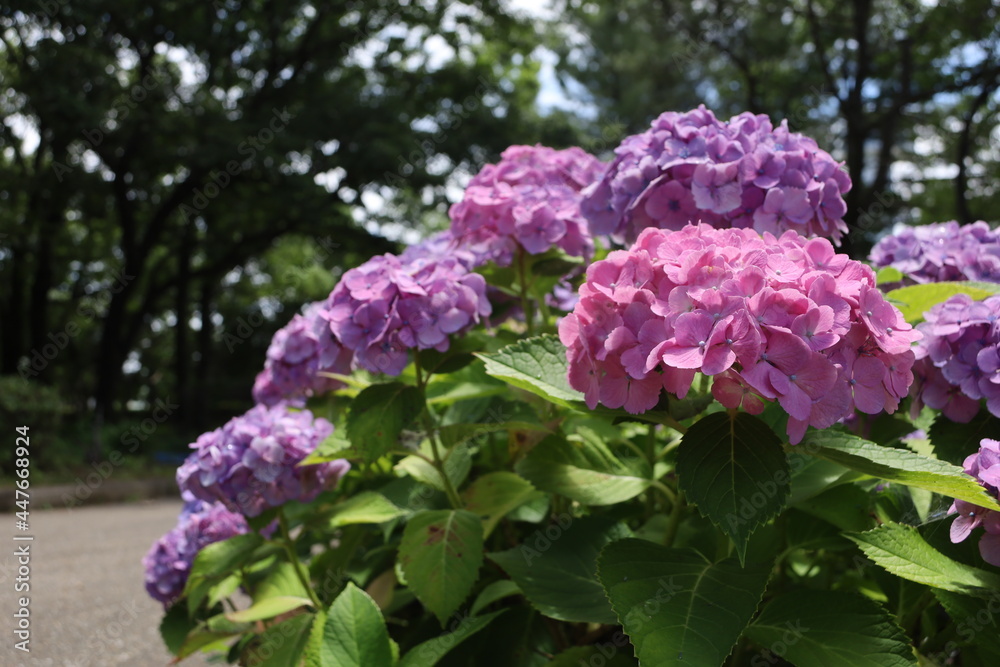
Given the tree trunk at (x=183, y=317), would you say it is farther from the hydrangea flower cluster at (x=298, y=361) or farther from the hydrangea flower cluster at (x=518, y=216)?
the hydrangea flower cluster at (x=518, y=216)

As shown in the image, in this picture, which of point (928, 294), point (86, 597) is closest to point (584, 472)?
point (928, 294)

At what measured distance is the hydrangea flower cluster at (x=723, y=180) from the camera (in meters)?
1.45

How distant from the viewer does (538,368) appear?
47.8 inches

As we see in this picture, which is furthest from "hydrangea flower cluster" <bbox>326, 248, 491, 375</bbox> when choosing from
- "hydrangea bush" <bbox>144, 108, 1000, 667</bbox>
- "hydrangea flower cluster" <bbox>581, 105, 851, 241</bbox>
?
"hydrangea flower cluster" <bbox>581, 105, 851, 241</bbox>

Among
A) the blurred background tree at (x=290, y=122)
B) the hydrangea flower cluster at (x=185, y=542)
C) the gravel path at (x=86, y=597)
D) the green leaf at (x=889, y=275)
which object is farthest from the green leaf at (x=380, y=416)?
the blurred background tree at (x=290, y=122)

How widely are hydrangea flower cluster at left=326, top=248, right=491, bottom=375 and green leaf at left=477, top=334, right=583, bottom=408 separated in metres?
0.26

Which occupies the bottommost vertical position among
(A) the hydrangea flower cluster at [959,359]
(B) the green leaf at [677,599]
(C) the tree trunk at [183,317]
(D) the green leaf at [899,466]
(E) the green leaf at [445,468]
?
(C) the tree trunk at [183,317]

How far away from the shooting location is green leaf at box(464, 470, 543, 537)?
1555mm

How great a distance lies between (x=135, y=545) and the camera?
662 centimetres

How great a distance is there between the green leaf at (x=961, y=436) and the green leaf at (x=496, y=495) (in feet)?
2.45

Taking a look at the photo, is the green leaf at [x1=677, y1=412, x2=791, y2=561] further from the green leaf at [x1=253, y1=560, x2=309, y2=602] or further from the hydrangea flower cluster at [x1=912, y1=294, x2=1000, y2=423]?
the green leaf at [x1=253, y1=560, x2=309, y2=602]

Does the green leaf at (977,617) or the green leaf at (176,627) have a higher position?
the green leaf at (977,617)

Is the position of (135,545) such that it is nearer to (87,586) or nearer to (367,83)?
(87,586)

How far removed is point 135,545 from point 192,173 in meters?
9.78
